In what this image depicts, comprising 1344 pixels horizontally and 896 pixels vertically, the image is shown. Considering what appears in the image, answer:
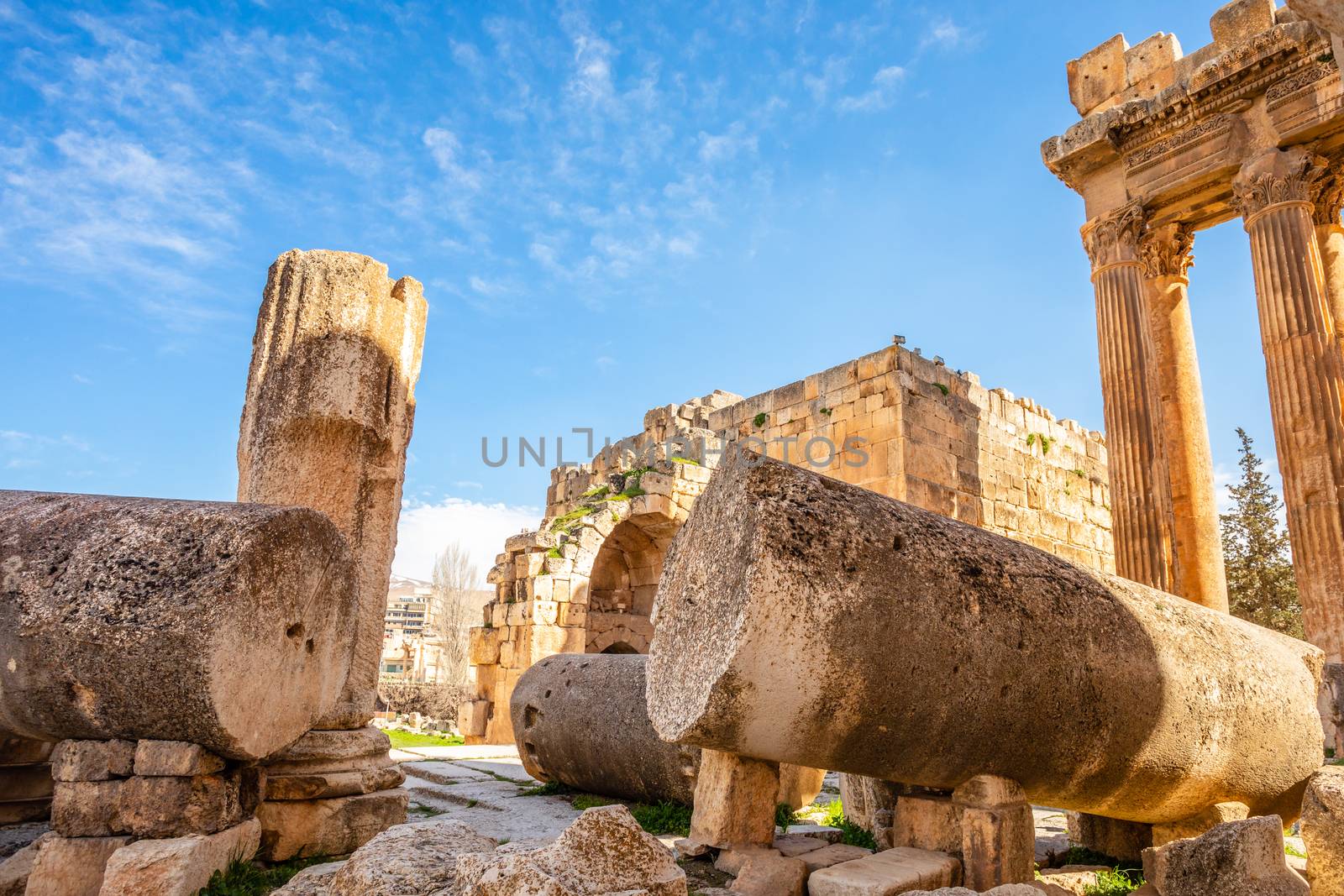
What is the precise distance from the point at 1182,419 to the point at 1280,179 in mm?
2929

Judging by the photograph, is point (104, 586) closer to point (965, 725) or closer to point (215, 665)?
point (215, 665)

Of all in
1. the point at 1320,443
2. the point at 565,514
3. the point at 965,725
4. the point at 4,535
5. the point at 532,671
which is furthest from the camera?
the point at 565,514

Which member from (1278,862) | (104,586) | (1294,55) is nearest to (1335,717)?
(1278,862)

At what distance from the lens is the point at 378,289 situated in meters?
→ 4.95

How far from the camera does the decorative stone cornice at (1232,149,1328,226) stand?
370 inches

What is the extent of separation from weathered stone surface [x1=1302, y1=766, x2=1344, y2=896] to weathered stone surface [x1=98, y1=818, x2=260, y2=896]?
427cm

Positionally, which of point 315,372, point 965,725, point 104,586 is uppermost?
point 315,372

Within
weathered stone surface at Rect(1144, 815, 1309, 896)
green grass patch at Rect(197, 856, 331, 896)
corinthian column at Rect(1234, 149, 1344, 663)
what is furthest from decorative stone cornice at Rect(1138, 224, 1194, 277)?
green grass patch at Rect(197, 856, 331, 896)


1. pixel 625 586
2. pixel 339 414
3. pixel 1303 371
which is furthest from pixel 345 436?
pixel 1303 371

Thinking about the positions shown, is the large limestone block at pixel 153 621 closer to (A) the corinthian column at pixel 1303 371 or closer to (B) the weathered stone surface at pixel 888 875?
(B) the weathered stone surface at pixel 888 875

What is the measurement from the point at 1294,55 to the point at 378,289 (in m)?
10.4

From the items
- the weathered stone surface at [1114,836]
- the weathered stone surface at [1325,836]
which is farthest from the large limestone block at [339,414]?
the weathered stone surface at [1325,836]

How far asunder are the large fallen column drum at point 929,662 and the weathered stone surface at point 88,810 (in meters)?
2.16

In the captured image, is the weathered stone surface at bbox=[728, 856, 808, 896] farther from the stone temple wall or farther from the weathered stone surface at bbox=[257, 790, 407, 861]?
the stone temple wall
